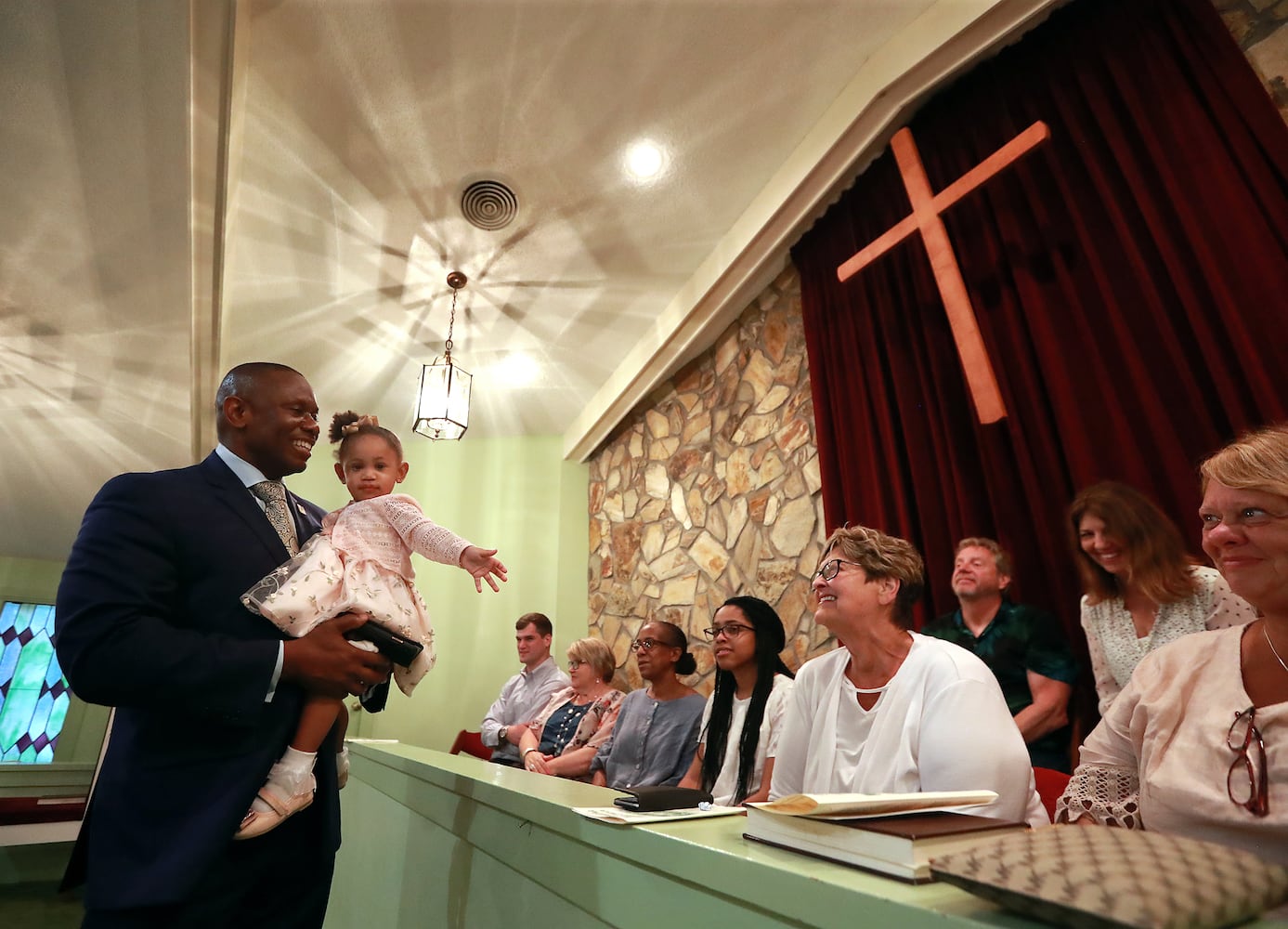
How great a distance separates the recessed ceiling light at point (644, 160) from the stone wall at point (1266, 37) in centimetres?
229

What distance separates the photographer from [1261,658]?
3.67 ft

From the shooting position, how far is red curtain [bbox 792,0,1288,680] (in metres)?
2.05

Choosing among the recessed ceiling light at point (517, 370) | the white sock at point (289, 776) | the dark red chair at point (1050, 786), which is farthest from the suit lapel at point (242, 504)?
the recessed ceiling light at point (517, 370)

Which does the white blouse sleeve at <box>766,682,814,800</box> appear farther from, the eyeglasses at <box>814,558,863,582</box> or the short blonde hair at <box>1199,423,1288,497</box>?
the short blonde hair at <box>1199,423,1288,497</box>

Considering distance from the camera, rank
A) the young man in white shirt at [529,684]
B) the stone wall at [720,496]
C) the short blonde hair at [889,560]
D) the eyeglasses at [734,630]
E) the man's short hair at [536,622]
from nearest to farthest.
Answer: the short blonde hair at [889,560] < the eyeglasses at [734,630] < the stone wall at [720,496] < the young man in white shirt at [529,684] < the man's short hair at [536,622]

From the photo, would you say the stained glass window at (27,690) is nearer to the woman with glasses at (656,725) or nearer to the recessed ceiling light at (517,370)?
the recessed ceiling light at (517,370)

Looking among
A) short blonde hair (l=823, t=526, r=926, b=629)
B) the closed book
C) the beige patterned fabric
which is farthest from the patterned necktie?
short blonde hair (l=823, t=526, r=926, b=629)

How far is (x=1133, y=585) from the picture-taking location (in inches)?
83.7

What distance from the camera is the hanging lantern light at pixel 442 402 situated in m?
4.07

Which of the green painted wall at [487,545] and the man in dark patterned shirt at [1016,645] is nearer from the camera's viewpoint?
the man in dark patterned shirt at [1016,645]

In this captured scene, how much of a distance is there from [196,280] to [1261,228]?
4.43 meters

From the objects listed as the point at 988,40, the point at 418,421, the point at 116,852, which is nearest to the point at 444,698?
the point at 418,421

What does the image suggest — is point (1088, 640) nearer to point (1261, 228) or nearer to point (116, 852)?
point (1261, 228)

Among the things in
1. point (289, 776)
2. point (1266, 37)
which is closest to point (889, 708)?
point (289, 776)
